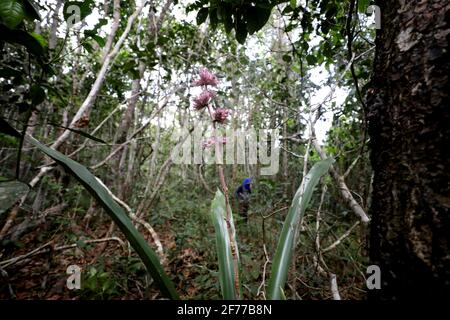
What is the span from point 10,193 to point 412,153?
65cm

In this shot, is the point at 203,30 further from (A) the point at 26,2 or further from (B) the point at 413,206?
(B) the point at 413,206

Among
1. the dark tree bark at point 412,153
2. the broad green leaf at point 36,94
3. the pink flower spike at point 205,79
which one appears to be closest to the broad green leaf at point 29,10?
the broad green leaf at point 36,94

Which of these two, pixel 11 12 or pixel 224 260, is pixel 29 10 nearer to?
pixel 11 12

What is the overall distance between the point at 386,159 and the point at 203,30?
2765 millimetres

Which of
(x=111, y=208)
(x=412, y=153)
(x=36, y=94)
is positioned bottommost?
(x=111, y=208)

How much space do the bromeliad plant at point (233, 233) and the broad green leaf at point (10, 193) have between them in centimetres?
40

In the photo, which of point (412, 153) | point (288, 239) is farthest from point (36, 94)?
point (412, 153)

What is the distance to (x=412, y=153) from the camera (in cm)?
40

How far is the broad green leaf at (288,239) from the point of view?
0.62 m

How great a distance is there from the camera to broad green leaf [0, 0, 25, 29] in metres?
0.56

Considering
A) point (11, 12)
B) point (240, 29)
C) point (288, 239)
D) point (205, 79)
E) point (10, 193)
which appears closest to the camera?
point (10, 193)

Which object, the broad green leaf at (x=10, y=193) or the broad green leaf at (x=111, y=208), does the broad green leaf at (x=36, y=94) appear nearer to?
the broad green leaf at (x=111, y=208)

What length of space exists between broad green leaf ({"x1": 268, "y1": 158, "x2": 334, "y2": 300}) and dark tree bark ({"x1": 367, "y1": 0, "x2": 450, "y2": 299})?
0.22m
